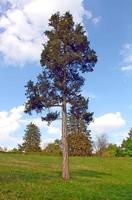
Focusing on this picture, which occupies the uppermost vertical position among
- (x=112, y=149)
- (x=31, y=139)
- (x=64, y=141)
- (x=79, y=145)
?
(x=31, y=139)

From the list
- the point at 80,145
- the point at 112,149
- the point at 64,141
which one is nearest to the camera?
the point at 64,141

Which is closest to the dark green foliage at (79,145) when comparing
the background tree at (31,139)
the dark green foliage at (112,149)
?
the dark green foliage at (112,149)

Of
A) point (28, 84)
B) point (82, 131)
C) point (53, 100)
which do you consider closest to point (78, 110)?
point (53, 100)

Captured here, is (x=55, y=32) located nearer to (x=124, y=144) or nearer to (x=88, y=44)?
(x=88, y=44)

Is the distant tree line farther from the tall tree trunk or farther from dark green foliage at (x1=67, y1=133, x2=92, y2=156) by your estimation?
the tall tree trunk

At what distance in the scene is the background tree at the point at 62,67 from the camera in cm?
3881

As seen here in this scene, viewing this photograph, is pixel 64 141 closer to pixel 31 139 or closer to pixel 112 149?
pixel 112 149

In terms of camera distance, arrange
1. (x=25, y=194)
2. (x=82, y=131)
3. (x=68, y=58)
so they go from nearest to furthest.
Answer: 1. (x=25, y=194)
2. (x=68, y=58)
3. (x=82, y=131)

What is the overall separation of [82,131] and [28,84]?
84888mm

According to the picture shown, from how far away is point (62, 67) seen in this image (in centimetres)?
3950

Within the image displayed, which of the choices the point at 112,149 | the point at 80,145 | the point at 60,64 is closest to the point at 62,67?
the point at 60,64

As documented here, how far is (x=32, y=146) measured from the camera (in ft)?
486

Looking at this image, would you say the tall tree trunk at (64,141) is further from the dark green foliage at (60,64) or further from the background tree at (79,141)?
the background tree at (79,141)

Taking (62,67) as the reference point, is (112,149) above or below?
above
